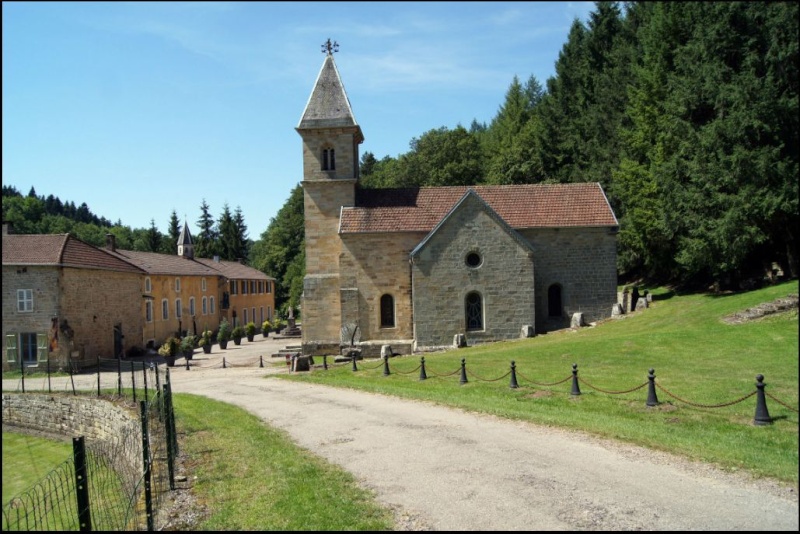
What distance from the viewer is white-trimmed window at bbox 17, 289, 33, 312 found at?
30.1 m

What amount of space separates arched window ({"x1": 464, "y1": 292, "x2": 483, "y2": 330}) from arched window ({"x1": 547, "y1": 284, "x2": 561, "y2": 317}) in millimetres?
4312

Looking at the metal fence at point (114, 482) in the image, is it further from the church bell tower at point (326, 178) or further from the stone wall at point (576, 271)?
the stone wall at point (576, 271)

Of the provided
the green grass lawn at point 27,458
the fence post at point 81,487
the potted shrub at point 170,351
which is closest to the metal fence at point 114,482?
the fence post at point 81,487

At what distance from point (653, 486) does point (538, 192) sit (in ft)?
83.5

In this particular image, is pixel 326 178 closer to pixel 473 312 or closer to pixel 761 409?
pixel 473 312

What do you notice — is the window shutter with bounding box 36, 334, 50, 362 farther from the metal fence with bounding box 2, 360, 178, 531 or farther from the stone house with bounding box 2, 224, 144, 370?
the metal fence with bounding box 2, 360, 178, 531

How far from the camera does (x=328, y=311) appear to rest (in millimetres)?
31078

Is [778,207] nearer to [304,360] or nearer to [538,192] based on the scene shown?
[538,192]

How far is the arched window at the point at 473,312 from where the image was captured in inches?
1143

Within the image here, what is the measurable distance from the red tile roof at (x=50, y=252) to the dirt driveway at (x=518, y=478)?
2195 cm

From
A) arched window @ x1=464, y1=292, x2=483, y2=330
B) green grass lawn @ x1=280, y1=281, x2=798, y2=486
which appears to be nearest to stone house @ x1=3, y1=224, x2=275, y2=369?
green grass lawn @ x1=280, y1=281, x2=798, y2=486

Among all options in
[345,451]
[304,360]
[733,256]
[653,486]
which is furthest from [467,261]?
[653,486]

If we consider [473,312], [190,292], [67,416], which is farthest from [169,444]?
[190,292]

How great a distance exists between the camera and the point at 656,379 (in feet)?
50.7
